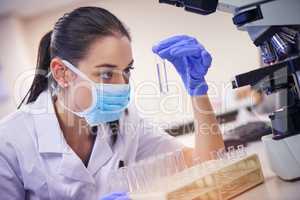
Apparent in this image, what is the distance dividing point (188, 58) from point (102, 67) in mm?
296

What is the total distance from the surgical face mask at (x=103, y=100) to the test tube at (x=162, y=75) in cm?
11

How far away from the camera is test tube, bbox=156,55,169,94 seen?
1.23m

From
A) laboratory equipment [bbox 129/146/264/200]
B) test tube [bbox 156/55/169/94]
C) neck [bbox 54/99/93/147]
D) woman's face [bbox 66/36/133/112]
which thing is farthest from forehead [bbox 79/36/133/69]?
laboratory equipment [bbox 129/146/264/200]

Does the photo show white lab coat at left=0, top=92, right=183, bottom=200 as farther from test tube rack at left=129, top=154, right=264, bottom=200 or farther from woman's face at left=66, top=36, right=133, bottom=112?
test tube rack at left=129, top=154, right=264, bottom=200

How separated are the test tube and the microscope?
0.26m

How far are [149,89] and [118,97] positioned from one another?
4.4 inches

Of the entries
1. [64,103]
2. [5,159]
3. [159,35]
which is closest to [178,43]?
[159,35]

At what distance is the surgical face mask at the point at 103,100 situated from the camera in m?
1.24

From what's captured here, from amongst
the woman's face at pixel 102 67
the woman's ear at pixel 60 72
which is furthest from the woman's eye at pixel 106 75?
the woman's ear at pixel 60 72

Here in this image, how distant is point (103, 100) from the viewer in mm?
1253

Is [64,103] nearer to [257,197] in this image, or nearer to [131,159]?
Answer: [131,159]

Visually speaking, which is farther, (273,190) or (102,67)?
(102,67)

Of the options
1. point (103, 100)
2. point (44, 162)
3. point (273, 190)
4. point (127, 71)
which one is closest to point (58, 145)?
point (44, 162)

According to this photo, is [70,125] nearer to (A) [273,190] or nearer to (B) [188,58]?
(B) [188,58]
